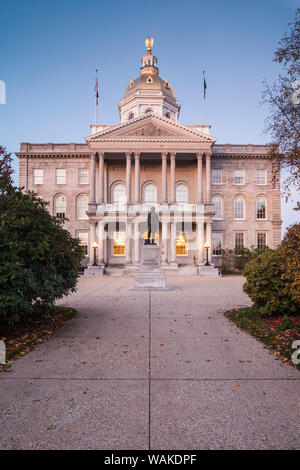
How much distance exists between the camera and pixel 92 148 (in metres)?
33.2

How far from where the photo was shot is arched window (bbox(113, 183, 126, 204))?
3712 centimetres

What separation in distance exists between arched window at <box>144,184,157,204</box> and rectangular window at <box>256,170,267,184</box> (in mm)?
13578

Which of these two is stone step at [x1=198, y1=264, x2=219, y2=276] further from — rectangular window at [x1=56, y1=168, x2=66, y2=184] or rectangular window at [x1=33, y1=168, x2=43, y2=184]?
rectangular window at [x1=33, y1=168, x2=43, y2=184]

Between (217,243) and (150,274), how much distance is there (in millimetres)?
22235

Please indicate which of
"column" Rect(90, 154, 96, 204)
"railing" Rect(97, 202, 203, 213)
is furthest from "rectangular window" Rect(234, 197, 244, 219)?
"column" Rect(90, 154, 96, 204)

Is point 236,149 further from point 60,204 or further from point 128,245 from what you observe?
point 60,204

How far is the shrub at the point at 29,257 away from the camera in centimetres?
601

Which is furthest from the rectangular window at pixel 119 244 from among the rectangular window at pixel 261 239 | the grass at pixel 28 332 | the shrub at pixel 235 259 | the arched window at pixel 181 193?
the grass at pixel 28 332

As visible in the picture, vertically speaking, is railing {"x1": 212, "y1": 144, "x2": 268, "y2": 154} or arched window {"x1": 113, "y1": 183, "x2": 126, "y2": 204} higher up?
railing {"x1": 212, "y1": 144, "x2": 268, "y2": 154}

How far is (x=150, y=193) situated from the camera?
3709 cm

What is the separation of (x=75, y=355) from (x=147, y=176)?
32871mm

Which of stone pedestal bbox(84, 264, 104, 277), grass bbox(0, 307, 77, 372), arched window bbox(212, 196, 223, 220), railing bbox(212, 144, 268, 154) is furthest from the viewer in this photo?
railing bbox(212, 144, 268, 154)

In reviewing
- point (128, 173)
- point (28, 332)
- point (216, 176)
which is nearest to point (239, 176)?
point (216, 176)
